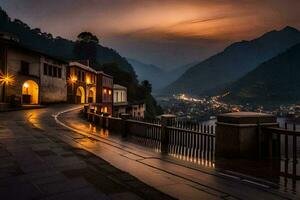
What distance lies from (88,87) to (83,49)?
6642 cm

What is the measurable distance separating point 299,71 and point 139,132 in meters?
201

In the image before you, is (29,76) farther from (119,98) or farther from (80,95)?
(119,98)

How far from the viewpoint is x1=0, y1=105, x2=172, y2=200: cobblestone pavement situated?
535cm

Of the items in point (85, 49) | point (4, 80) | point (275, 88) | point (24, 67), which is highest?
point (85, 49)

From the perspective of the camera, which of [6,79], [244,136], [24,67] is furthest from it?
[24,67]

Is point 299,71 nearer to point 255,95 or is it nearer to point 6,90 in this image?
point 255,95

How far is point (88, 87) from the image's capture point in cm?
5359

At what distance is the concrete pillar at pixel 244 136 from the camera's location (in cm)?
878

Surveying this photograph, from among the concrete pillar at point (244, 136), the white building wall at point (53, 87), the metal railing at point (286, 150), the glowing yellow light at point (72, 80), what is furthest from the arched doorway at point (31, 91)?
the metal railing at point (286, 150)

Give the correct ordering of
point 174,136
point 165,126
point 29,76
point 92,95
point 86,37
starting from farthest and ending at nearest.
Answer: point 86,37
point 92,95
point 29,76
point 165,126
point 174,136

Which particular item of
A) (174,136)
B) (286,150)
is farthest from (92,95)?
(286,150)

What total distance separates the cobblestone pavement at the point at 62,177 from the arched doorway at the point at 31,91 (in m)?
28.1

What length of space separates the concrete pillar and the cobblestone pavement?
3.74 metres

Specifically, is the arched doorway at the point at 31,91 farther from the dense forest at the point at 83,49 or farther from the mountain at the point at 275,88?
the mountain at the point at 275,88
